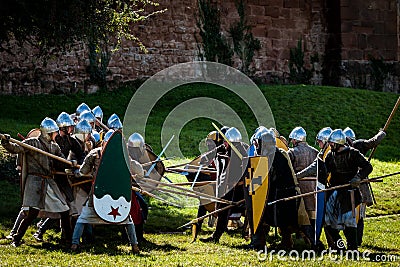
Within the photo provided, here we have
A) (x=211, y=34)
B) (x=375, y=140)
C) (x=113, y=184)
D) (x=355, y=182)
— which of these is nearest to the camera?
(x=113, y=184)

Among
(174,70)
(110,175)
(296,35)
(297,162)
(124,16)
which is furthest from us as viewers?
(296,35)

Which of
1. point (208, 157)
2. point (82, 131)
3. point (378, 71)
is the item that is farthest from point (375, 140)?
→ point (378, 71)

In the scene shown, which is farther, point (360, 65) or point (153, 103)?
point (360, 65)

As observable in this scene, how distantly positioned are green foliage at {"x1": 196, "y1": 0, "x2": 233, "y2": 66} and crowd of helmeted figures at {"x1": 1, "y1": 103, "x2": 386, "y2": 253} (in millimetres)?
13642

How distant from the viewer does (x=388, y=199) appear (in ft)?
46.6

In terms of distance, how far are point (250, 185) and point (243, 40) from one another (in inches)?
605

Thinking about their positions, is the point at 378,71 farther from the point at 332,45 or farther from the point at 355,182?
the point at 355,182

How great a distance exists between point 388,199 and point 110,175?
23.0 feet

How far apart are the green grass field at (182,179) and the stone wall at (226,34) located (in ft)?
2.08

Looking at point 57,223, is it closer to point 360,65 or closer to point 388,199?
point 388,199

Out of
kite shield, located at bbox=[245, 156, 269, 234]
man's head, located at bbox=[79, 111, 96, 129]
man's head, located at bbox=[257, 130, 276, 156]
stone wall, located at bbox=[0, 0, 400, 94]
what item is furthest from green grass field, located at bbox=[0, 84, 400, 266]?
man's head, located at bbox=[79, 111, 96, 129]

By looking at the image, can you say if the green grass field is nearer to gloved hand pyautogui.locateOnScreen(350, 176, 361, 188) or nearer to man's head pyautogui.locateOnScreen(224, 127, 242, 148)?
gloved hand pyautogui.locateOnScreen(350, 176, 361, 188)

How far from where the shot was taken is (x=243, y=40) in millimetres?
24266

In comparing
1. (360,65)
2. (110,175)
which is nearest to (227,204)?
(110,175)
